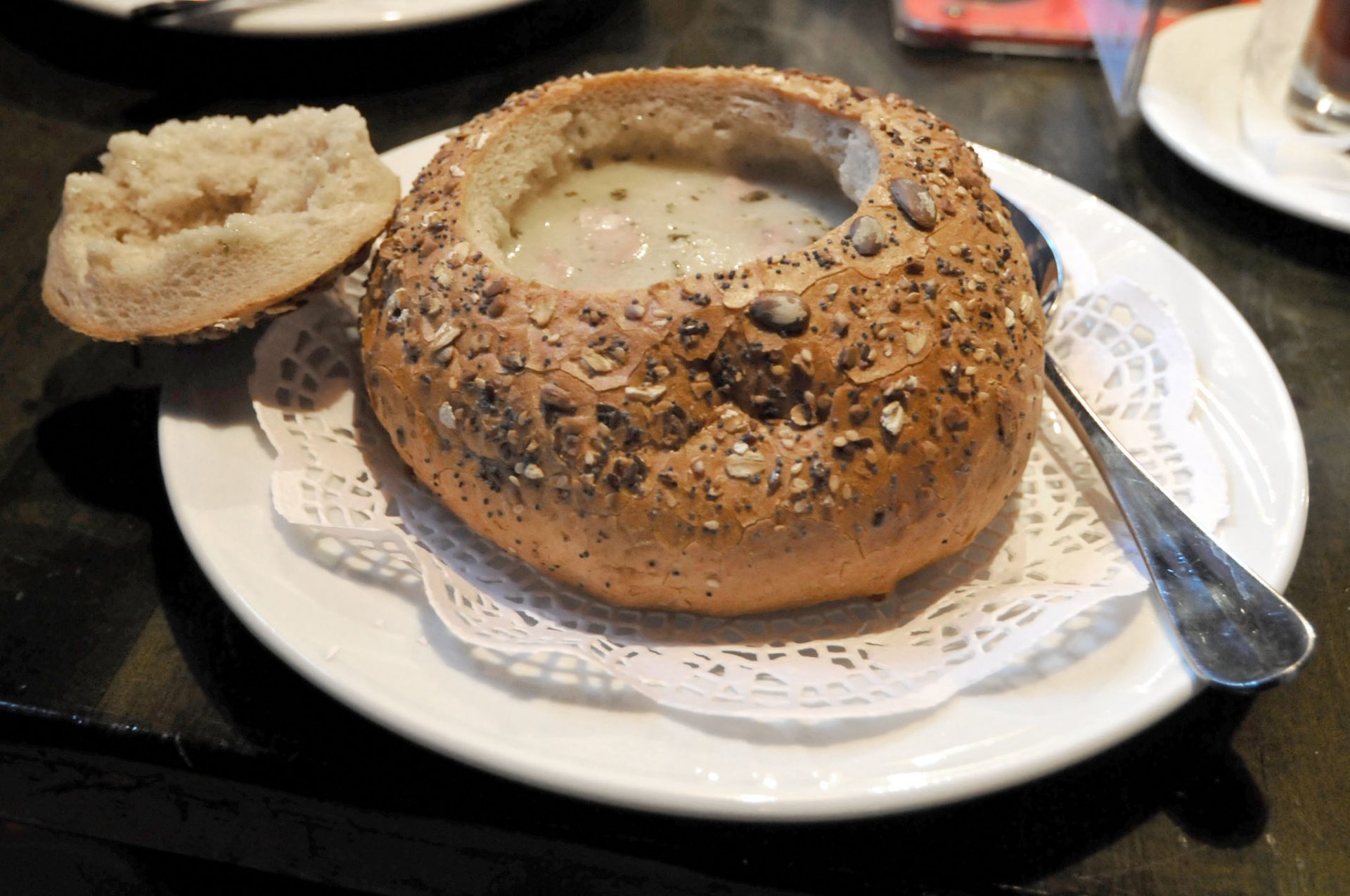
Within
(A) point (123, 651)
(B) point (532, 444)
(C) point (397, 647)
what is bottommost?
(A) point (123, 651)

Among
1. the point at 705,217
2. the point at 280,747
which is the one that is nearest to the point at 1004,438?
the point at 705,217

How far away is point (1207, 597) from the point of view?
0.87 m

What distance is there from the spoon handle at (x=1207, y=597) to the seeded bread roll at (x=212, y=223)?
2.75ft

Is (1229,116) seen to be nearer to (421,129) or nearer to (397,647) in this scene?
(421,129)

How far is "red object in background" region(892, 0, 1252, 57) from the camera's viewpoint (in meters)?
2.12

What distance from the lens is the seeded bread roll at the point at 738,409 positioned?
895 millimetres

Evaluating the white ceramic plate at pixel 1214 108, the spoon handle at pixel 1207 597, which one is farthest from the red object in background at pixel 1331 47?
the spoon handle at pixel 1207 597

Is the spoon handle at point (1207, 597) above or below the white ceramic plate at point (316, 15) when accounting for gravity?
below

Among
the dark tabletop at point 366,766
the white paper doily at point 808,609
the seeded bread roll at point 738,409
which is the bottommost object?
the dark tabletop at point 366,766

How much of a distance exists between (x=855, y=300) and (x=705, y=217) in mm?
298

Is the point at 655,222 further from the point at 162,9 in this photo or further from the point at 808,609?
the point at 162,9

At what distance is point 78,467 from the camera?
1.18 metres

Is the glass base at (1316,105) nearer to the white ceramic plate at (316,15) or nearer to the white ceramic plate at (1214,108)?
the white ceramic plate at (1214,108)

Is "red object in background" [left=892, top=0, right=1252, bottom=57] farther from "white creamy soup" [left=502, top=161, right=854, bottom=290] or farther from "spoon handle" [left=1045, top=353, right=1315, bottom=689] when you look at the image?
"spoon handle" [left=1045, top=353, right=1315, bottom=689]
